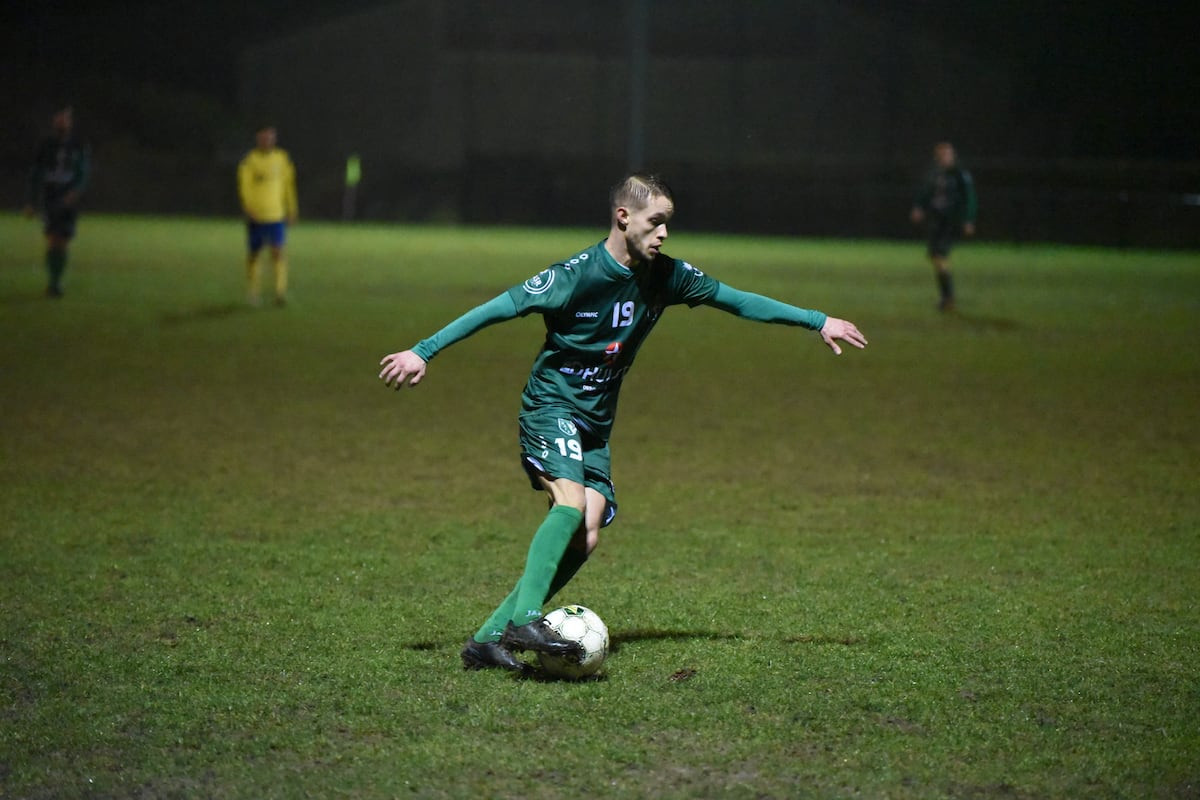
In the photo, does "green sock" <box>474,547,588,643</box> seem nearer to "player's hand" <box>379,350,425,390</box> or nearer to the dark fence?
"player's hand" <box>379,350,425,390</box>

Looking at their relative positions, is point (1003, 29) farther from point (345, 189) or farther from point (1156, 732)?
point (1156, 732)

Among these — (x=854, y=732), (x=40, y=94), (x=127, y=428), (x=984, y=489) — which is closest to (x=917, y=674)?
(x=854, y=732)

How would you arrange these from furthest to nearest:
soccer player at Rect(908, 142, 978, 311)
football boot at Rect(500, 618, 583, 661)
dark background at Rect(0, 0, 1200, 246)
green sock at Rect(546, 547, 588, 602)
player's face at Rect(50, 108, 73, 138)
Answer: dark background at Rect(0, 0, 1200, 246)
soccer player at Rect(908, 142, 978, 311)
player's face at Rect(50, 108, 73, 138)
green sock at Rect(546, 547, 588, 602)
football boot at Rect(500, 618, 583, 661)

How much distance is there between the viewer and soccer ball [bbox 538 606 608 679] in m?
4.60

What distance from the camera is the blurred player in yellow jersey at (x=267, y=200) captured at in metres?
17.7

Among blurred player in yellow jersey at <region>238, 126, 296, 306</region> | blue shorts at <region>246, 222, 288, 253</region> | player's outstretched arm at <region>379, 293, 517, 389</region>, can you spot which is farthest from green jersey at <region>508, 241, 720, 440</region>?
blue shorts at <region>246, 222, 288, 253</region>

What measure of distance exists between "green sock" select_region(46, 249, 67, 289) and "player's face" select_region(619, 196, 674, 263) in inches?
595

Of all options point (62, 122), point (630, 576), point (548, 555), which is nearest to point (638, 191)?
point (548, 555)

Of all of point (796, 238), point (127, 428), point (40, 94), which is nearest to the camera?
point (127, 428)

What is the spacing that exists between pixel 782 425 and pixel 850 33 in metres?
34.7

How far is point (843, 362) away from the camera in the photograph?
46.2 ft

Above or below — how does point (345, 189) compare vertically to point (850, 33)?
below

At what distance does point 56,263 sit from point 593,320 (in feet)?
49.8

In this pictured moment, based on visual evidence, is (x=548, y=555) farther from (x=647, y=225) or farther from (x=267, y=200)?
(x=267, y=200)
